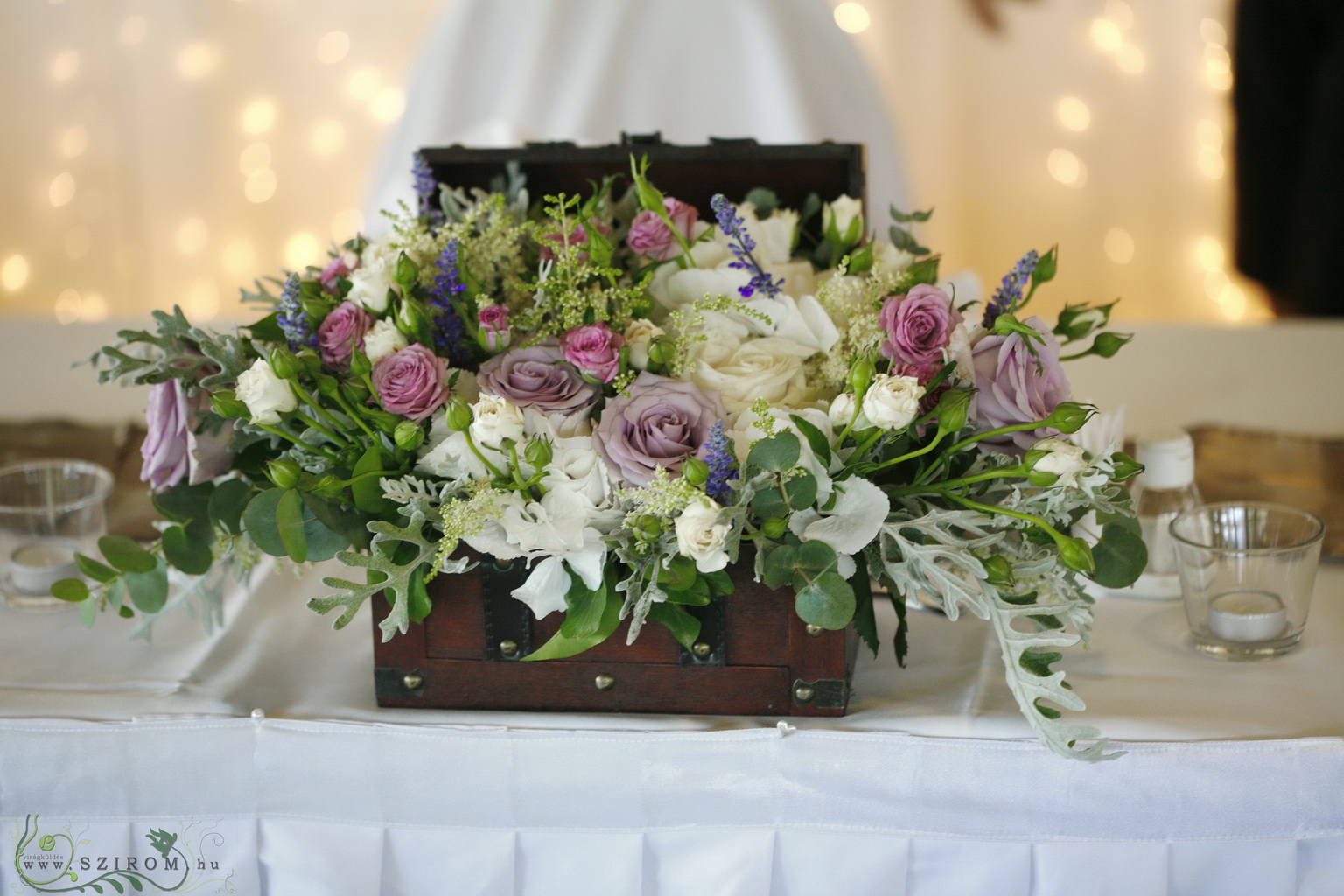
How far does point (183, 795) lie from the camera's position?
0.88 meters

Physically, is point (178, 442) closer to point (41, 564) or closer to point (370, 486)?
point (370, 486)

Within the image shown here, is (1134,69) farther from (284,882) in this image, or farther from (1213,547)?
(284,882)

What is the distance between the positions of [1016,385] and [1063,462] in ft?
0.21

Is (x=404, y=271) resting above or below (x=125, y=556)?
above

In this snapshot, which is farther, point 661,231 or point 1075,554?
point 661,231

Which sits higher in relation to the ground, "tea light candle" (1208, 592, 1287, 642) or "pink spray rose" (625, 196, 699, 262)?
"pink spray rose" (625, 196, 699, 262)

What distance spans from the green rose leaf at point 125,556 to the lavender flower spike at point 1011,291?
66 cm

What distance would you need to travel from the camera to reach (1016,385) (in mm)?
783

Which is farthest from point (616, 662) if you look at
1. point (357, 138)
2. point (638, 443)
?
point (357, 138)

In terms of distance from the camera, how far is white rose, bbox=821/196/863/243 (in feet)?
3.29

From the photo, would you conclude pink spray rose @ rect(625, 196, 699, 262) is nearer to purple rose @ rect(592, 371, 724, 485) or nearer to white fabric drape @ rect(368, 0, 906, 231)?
purple rose @ rect(592, 371, 724, 485)

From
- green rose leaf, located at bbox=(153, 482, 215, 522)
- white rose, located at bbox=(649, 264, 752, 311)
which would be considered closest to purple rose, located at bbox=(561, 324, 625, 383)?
white rose, located at bbox=(649, 264, 752, 311)

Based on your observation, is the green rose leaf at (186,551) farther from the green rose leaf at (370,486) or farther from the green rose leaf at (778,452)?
the green rose leaf at (778,452)

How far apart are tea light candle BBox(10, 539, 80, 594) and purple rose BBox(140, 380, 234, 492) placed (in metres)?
0.23
